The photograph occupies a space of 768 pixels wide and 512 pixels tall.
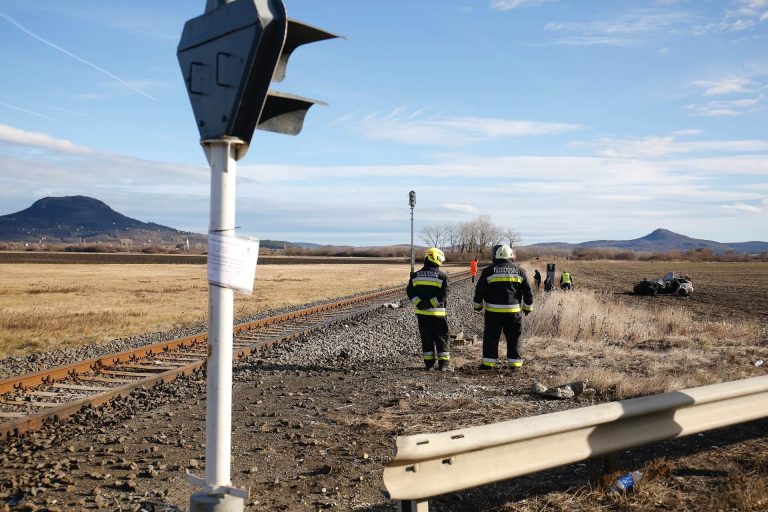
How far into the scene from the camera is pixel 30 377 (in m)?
8.23

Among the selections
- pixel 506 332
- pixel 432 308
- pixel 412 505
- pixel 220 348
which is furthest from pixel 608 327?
pixel 220 348

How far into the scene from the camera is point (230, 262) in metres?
3.08

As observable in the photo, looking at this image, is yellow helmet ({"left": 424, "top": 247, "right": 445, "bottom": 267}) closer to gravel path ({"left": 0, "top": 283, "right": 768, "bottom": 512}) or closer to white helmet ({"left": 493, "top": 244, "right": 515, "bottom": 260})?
white helmet ({"left": 493, "top": 244, "right": 515, "bottom": 260})

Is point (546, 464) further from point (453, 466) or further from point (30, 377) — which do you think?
point (30, 377)

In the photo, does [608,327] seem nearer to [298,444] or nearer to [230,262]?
[298,444]

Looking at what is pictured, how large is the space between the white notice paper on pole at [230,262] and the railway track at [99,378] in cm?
418

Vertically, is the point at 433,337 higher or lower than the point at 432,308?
lower

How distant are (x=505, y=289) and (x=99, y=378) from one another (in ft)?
18.9

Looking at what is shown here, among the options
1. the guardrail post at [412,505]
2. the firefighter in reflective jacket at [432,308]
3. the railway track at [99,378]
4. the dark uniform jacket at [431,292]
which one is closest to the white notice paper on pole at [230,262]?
the guardrail post at [412,505]

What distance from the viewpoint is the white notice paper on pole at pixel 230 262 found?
307 cm

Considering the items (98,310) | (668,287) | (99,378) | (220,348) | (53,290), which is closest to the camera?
(220,348)

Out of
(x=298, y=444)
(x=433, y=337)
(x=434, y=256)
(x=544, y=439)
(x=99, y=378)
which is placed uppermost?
(x=434, y=256)

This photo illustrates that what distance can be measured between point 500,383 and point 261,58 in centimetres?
675

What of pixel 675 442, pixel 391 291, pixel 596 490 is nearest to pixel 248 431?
pixel 596 490
